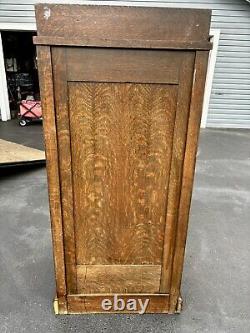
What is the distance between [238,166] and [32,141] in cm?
342

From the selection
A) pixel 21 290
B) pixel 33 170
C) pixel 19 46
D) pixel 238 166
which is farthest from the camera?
pixel 19 46

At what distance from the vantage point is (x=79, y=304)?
5.93 ft

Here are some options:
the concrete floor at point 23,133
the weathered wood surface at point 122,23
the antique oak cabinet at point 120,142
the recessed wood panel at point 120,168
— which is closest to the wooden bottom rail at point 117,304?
the antique oak cabinet at point 120,142

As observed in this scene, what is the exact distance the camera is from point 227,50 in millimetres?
5812

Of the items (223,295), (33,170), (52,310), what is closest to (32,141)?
(33,170)

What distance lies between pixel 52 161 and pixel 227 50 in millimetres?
5529

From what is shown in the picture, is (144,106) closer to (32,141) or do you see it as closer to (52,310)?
(52,310)

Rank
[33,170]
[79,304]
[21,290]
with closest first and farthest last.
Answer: [79,304] → [21,290] → [33,170]

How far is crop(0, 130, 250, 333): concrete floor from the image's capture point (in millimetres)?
1785

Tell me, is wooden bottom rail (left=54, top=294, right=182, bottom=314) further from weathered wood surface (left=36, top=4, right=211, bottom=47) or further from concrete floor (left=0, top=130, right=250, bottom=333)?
weathered wood surface (left=36, top=4, right=211, bottom=47)

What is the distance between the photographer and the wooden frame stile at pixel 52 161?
1.19 meters

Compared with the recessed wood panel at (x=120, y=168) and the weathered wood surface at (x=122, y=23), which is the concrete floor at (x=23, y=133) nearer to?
the recessed wood panel at (x=120, y=168)

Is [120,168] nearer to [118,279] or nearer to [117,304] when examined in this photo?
[118,279]

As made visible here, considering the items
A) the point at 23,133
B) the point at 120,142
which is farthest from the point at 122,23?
the point at 23,133
